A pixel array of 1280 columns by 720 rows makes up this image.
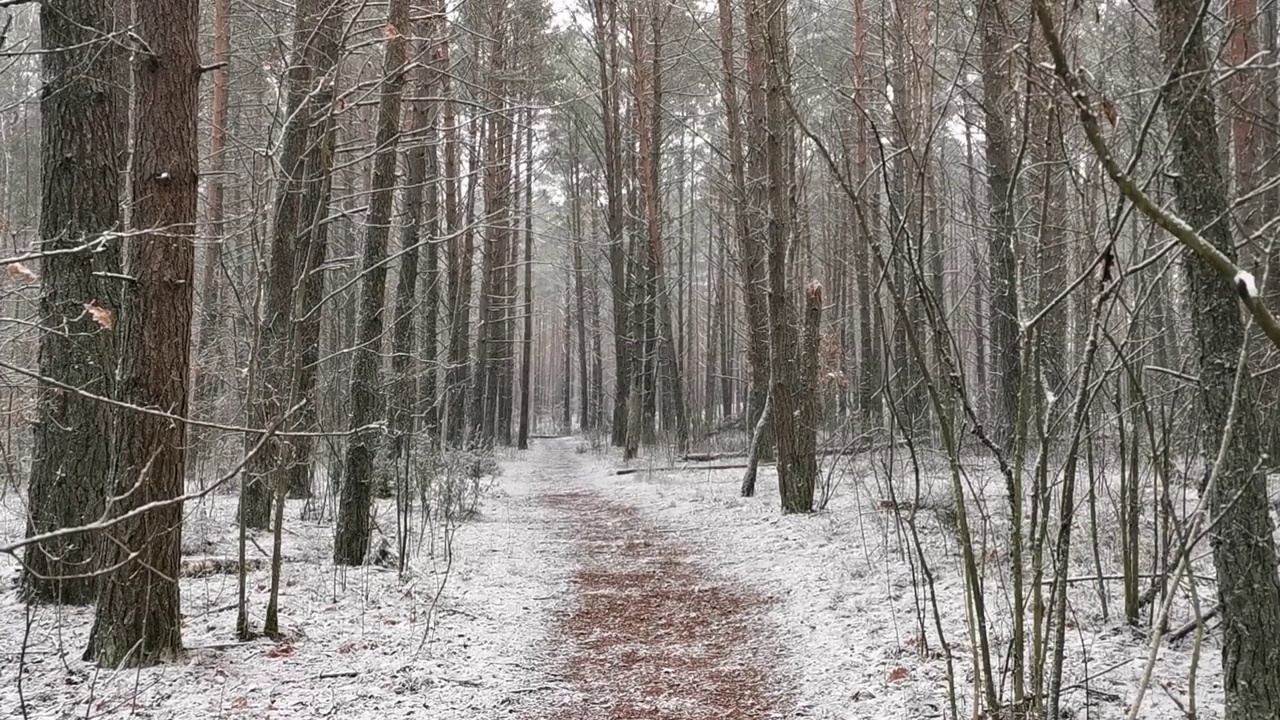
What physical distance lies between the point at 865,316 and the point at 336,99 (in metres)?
16.9

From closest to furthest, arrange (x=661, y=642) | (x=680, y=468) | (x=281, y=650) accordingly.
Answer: (x=281, y=650) < (x=661, y=642) < (x=680, y=468)

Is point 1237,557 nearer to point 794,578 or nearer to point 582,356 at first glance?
point 794,578

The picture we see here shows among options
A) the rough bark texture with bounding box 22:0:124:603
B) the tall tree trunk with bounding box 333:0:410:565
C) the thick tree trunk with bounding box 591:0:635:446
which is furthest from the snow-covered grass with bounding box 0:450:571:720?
the thick tree trunk with bounding box 591:0:635:446

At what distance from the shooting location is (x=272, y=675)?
13.7 ft

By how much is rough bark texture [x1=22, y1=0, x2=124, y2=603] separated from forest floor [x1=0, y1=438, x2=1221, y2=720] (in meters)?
0.60

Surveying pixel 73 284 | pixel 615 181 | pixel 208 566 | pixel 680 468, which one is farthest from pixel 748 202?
pixel 615 181

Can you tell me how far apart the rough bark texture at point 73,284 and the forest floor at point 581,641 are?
603mm

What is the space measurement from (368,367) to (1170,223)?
6.29 m

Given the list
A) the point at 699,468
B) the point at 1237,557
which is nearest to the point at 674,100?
the point at 699,468

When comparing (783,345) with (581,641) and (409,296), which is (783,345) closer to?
(409,296)

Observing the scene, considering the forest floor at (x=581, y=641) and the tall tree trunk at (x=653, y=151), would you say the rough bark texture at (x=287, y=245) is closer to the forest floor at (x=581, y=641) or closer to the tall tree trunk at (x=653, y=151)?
the forest floor at (x=581, y=641)

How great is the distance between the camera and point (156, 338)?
4.02 meters

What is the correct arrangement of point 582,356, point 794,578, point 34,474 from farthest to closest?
1. point 582,356
2. point 794,578
3. point 34,474

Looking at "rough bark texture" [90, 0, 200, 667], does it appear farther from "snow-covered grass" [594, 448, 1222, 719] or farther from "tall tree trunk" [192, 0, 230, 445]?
"tall tree trunk" [192, 0, 230, 445]
